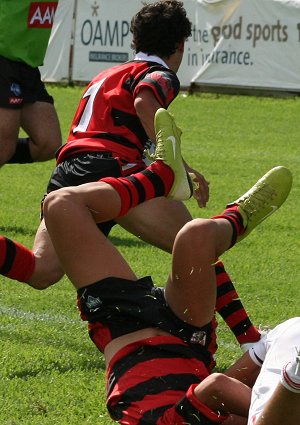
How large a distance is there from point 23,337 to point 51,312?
50cm

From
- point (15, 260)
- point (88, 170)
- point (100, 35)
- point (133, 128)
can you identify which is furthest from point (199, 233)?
point (100, 35)

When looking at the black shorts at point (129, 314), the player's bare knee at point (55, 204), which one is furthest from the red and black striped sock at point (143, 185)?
the black shorts at point (129, 314)

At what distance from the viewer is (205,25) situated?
57.0 feet

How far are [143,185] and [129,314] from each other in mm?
509

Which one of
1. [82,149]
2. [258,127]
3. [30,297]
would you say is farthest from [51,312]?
[258,127]

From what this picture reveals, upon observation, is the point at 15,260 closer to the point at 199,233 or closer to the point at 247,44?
the point at 199,233

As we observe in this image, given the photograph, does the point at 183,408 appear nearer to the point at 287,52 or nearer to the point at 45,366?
the point at 45,366

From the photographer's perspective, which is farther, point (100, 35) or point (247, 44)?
point (100, 35)

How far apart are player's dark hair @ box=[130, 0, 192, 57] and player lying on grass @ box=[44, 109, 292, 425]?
148 centimetres

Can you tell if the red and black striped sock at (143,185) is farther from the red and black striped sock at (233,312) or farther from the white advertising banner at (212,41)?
the white advertising banner at (212,41)

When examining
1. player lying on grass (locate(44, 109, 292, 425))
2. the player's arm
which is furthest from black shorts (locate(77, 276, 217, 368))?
the player's arm

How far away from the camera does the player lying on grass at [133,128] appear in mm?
5312

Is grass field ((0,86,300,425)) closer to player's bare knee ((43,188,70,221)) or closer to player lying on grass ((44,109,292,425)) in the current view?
player lying on grass ((44,109,292,425))

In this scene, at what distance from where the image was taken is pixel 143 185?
4348mm
